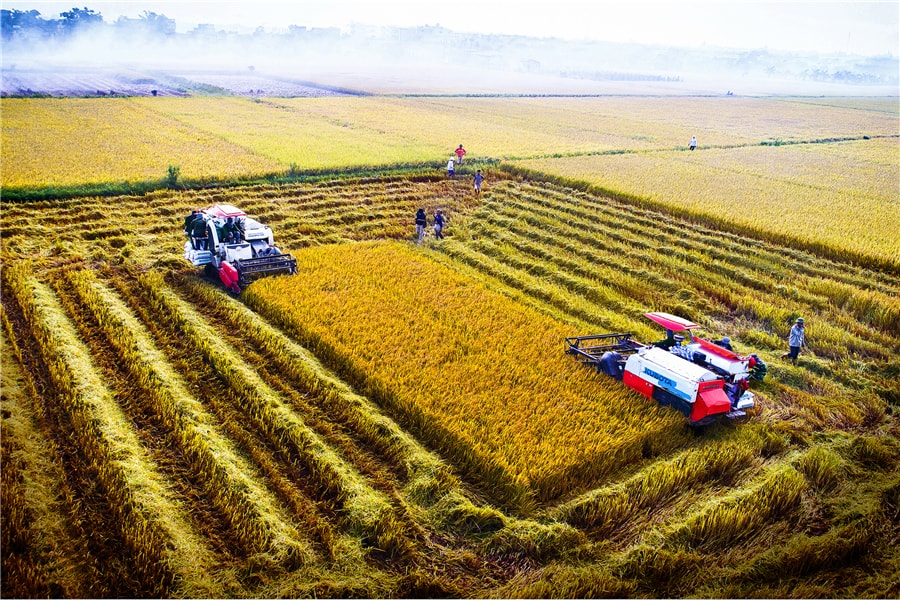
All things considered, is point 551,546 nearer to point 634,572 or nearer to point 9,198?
point 634,572

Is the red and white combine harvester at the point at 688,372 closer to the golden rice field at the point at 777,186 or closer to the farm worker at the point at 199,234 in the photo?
the farm worker at the point at 199,234

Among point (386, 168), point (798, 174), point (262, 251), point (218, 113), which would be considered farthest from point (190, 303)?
point (218, 113)

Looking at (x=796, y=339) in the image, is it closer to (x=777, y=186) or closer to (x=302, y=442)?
(x=302, y=442)

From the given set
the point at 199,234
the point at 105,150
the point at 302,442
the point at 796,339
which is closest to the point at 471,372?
the point at 302,442

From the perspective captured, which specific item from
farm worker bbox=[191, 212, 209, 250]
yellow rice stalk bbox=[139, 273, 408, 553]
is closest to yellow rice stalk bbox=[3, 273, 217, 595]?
yellow rice stalk bbox=[139, 273, 408, 553]

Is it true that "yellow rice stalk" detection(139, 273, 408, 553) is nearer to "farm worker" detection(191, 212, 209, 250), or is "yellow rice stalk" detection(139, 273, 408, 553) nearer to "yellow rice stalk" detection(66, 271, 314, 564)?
"yellow rice stalk" detection(66, 271, 314, 564)

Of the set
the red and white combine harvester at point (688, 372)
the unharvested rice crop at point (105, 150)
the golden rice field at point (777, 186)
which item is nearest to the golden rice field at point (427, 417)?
the red and white combine harvester at point (688, 372)

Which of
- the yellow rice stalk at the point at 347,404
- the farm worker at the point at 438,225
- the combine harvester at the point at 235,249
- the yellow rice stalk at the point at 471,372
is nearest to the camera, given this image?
the yellow rice stalk at the point at 347,404
